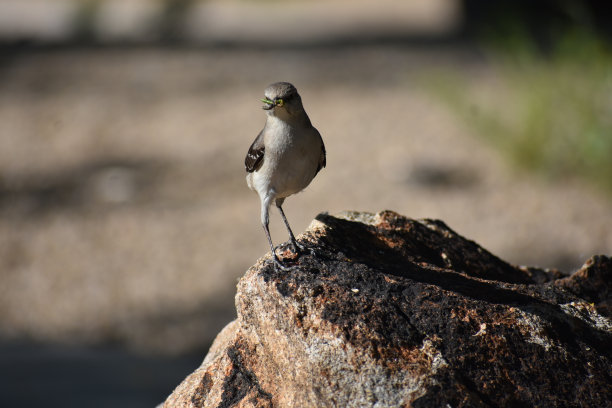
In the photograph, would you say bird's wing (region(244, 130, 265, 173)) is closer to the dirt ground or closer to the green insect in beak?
the green insect in beak

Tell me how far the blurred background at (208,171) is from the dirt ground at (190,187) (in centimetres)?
Result: 3

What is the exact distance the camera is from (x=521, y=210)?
798 centimetres

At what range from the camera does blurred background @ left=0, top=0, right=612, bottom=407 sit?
264 inches

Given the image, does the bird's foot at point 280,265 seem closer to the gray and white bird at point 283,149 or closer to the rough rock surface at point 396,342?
the rough rock surface at point 396,342

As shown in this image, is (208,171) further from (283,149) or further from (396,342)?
(396,342)

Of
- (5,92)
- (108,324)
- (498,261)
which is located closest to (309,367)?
(498,261)

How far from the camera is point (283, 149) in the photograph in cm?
316

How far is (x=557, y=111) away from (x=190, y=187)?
4.48m

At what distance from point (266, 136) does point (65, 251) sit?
5.27 m

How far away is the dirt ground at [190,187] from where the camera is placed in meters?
7.10

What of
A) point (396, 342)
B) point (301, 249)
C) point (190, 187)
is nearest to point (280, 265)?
point (301, 249)

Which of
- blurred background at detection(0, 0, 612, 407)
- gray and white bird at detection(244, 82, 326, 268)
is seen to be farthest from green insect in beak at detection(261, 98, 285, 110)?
blurred background at detection(0, 0, 612, 407)

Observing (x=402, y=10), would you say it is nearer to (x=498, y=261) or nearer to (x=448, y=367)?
(x=498, y=261)

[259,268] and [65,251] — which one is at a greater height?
[65,251]
